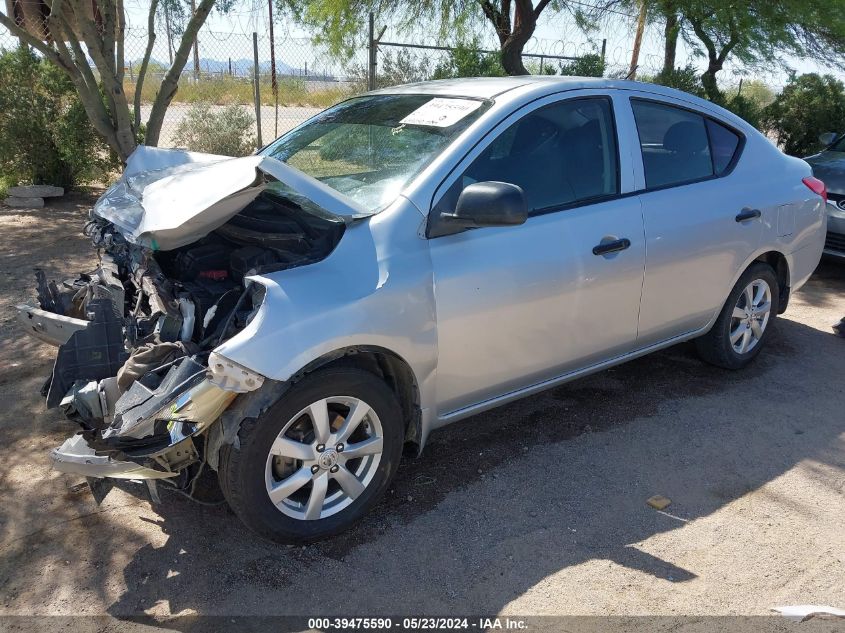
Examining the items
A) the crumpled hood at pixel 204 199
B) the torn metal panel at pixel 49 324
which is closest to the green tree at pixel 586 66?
the crumpled hood at pixel 204 199

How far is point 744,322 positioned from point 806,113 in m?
10.8

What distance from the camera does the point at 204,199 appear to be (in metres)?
3.15

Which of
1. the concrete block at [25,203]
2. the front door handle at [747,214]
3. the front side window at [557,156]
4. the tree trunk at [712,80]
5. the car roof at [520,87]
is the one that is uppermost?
the tree trunk at [712,80]

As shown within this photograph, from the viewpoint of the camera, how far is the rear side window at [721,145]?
14.8ft

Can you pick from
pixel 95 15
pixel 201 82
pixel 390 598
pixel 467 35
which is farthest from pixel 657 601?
pixel 201 82

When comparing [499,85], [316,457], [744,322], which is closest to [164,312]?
[316,457]

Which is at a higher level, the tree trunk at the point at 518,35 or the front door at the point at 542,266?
the tree trunk at the point at 518,35

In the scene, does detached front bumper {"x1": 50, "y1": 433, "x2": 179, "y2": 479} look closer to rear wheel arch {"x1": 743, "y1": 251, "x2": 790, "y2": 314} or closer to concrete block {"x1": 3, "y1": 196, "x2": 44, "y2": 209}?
rear wheel arch {"x1": 743, "y1": 251, "x2": 790, "y2": 314}

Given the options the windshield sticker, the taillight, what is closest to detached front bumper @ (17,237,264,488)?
the windshield sticker

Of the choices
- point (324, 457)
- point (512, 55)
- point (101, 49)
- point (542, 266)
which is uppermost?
point (512, 55)

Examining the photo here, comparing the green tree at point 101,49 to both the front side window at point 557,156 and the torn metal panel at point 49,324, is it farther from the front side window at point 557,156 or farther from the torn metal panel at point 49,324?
the front side window at point 557,156

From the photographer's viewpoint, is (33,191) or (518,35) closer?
(33,191)

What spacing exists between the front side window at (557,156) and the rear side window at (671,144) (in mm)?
273

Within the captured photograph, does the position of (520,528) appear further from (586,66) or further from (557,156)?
(586,66)
